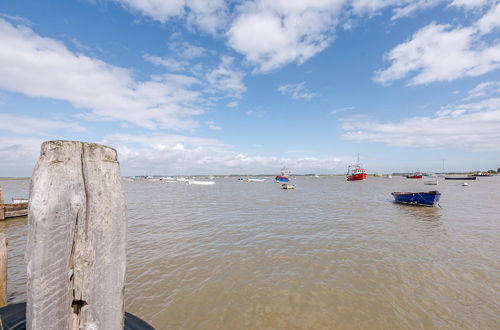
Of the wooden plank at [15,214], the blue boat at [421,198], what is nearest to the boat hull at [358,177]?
the blue boat at [421,198]

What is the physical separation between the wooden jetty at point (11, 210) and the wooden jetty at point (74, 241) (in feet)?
69.9

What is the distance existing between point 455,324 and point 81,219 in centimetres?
773

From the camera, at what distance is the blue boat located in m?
21.6

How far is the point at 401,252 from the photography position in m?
9.25

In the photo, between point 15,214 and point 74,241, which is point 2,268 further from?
point 15,214

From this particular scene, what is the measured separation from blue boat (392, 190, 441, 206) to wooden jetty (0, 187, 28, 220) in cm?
3701

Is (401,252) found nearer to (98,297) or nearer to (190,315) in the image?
(190,315)

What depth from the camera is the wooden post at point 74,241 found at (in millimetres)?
1615

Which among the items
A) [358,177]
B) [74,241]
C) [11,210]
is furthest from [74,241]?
[358,177]

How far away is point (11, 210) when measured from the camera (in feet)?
52.5

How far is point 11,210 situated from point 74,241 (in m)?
22.3

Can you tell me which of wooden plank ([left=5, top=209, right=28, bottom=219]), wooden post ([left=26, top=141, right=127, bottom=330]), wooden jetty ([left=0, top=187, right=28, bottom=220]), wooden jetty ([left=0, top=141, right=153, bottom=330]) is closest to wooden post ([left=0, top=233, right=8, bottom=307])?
wooden jetty ([left=0, top=141, right=153, bottom=330])

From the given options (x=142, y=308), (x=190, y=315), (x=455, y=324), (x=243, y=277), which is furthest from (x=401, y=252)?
(x=142, y=308)

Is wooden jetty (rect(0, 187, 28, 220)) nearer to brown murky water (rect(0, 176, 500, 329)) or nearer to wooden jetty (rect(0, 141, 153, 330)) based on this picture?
brown murky water (rect(0, 176, 500, 329))
